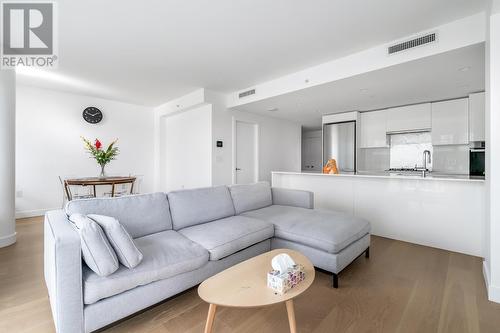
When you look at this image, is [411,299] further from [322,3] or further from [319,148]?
[319,148]

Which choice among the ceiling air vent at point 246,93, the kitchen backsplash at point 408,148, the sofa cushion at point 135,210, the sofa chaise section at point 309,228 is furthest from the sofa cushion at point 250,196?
the kitchen backsplash at point 408,148

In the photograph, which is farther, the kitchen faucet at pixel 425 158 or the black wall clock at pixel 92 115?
the black wall clock at pixel 92 115

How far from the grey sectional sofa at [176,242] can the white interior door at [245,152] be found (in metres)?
1.95

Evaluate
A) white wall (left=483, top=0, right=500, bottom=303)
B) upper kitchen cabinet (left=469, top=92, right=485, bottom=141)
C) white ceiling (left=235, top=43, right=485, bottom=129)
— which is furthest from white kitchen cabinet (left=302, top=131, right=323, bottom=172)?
white wall (left=483, top=0, right=500, bottom=303)

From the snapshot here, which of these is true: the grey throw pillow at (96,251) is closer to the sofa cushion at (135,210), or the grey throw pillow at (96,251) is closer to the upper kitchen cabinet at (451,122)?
the sofa cushion at (135,210)

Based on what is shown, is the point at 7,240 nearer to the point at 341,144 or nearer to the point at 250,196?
the point at 250,196

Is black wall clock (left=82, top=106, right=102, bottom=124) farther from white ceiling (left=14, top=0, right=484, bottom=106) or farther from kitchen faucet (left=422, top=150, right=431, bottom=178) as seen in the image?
kitchen faucet (left=422, top=150, right=431, bottom=178)

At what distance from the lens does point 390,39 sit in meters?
2.64

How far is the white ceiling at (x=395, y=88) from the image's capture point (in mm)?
2637

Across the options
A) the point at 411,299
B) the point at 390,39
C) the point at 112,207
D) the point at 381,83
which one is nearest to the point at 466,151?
the point at 381,83

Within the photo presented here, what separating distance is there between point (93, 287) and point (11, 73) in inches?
136

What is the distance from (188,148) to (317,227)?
3.78 m

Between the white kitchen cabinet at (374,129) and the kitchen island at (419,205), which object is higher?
the white kitchen cabinet at (374,129)

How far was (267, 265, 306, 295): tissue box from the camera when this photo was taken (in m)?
1.23
